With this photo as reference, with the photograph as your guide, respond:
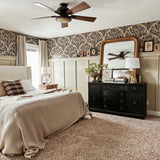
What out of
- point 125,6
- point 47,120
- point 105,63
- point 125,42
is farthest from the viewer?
point 105,63

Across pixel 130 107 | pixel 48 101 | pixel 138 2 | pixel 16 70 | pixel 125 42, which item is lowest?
pixel 130 107

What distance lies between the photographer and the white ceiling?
2693 millimetres

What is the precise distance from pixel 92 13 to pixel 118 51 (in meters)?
1.53

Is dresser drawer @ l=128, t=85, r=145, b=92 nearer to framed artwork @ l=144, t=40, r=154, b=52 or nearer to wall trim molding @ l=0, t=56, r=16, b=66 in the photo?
framed artwork @ l=144, t=40, r=154, b=52

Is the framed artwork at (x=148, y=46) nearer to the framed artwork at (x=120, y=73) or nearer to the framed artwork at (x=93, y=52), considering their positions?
the framed artwork at (x=120, y=73)

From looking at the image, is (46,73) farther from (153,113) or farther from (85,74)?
(153,113)

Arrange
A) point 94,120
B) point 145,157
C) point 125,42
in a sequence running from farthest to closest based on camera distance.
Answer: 1. point 125,42
2. point 94,120
3. point 145,157

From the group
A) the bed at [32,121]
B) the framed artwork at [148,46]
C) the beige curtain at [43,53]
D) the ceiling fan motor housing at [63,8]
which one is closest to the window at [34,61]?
the beige curtain at [43,53]

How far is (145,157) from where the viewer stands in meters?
2.03

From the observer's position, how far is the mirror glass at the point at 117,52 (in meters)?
4.11

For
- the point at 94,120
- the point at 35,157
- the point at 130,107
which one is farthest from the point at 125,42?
the point at 35,157

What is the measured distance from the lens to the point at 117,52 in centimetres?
430

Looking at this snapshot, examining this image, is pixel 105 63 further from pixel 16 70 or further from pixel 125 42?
pixel 16 70

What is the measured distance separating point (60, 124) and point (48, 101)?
56cm
